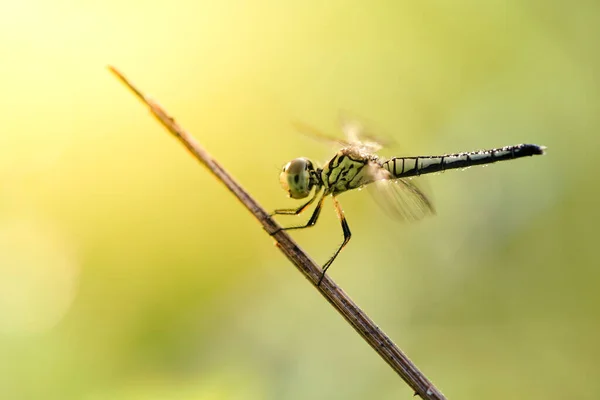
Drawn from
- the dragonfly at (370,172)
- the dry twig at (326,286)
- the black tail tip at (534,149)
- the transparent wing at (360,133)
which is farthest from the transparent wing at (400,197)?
the dry twig at (326,286)

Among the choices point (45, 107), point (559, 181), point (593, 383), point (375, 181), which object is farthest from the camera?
point (559, 181)

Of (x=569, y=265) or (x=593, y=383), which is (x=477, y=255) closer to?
(x=569, y=265)

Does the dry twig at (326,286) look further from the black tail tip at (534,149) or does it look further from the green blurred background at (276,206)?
the black tail tip at (534,149)

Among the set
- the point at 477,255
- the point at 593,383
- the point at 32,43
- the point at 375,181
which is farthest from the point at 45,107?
the point at 593,383

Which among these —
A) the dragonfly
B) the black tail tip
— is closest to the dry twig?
the dragonfly

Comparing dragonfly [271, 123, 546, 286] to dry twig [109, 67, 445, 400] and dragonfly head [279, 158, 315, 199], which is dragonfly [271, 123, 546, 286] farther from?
dry twig [109, 67, 445, 400]

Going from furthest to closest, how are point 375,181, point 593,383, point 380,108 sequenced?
point 380,108, point 593,383, point 375,181

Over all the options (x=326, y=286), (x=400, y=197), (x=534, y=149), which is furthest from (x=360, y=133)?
(x=326, y=286)
